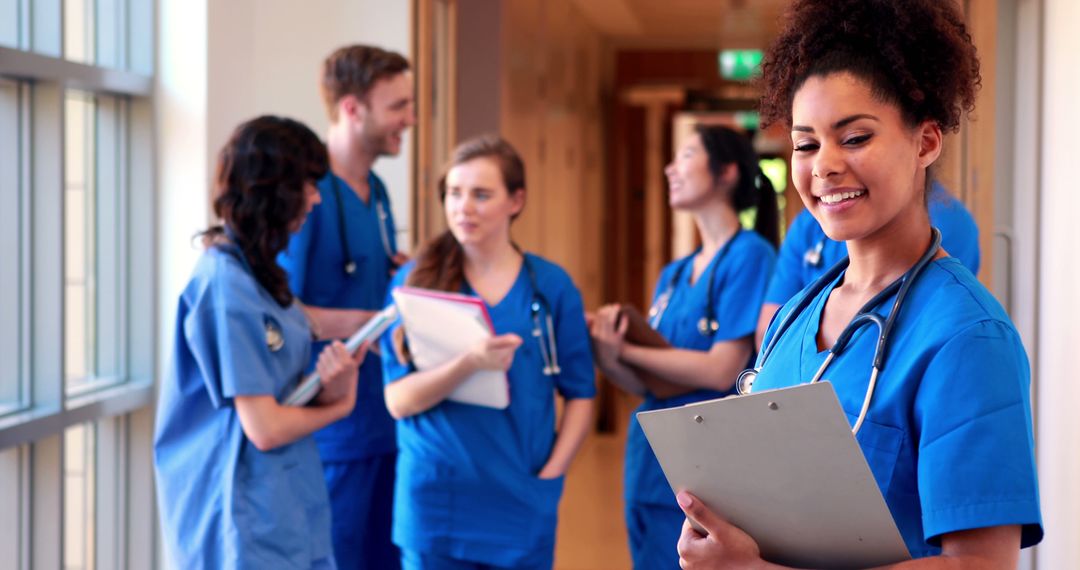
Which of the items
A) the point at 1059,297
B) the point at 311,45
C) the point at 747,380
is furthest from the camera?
the point at 311,45

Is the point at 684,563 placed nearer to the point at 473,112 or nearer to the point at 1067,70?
the point at 1067,70

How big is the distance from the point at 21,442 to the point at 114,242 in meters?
0.70

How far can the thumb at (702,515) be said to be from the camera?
1.11m

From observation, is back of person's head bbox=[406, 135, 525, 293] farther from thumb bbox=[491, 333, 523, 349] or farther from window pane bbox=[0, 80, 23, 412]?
window pane bbox=[0, 80, 23, 412]

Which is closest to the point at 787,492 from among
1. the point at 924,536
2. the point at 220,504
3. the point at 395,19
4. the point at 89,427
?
the point at 924,536

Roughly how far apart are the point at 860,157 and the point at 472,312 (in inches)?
51.0

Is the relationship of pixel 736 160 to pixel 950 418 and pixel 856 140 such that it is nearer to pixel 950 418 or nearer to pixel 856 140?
pixel 856 140

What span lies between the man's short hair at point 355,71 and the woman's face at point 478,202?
1.51 feet

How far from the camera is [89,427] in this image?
2.68m

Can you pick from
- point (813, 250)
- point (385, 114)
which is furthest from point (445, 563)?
point (385, 114)

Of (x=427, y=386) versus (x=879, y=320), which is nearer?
(x=879, y=320)

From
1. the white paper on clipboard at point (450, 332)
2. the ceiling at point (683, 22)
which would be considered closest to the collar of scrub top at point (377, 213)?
the white paper on clipboard at point (450, 332)

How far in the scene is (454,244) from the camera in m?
2.57

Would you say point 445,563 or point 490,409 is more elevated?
point 490,409
